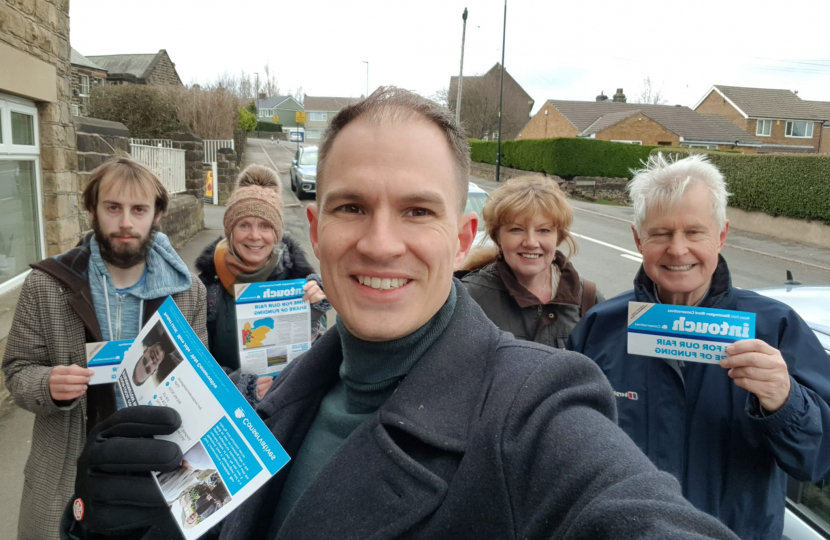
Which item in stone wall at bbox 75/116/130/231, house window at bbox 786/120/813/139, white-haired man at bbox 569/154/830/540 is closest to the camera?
white-haired man at bbox 569/154/830/540

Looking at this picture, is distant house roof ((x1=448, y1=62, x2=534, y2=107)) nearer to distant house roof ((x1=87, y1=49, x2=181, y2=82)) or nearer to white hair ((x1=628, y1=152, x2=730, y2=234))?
distant house roof ((x1=87, y1=49, x2=181, y2=82))

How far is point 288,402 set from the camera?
1453 millimetres

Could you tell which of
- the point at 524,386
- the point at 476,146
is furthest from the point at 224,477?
the point at 476,146

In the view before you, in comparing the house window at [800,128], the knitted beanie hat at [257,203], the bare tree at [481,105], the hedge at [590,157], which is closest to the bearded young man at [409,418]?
the knitted beanie hat at [257,203]

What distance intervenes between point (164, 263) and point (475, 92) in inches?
2069

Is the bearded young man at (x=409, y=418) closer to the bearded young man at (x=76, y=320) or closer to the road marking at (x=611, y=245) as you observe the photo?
the bearded young man at (x=76, y=320)

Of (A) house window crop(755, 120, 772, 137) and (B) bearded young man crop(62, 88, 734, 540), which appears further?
(A) house window crop(755, 120, 772, 137)

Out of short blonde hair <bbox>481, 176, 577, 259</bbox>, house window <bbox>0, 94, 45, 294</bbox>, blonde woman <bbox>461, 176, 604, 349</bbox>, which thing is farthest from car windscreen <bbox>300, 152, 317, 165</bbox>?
blonde woman <bbox>461, 176, 604, 349</bbox>

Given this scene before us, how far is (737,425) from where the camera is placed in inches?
71.5

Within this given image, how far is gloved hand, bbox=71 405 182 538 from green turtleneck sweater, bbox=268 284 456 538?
0.30 meters

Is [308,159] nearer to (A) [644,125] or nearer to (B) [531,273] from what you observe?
(B) [531,273]

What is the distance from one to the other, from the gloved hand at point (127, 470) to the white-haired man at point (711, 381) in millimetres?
1546

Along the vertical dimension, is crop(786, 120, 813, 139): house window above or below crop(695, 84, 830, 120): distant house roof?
below

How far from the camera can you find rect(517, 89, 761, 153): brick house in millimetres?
44094
